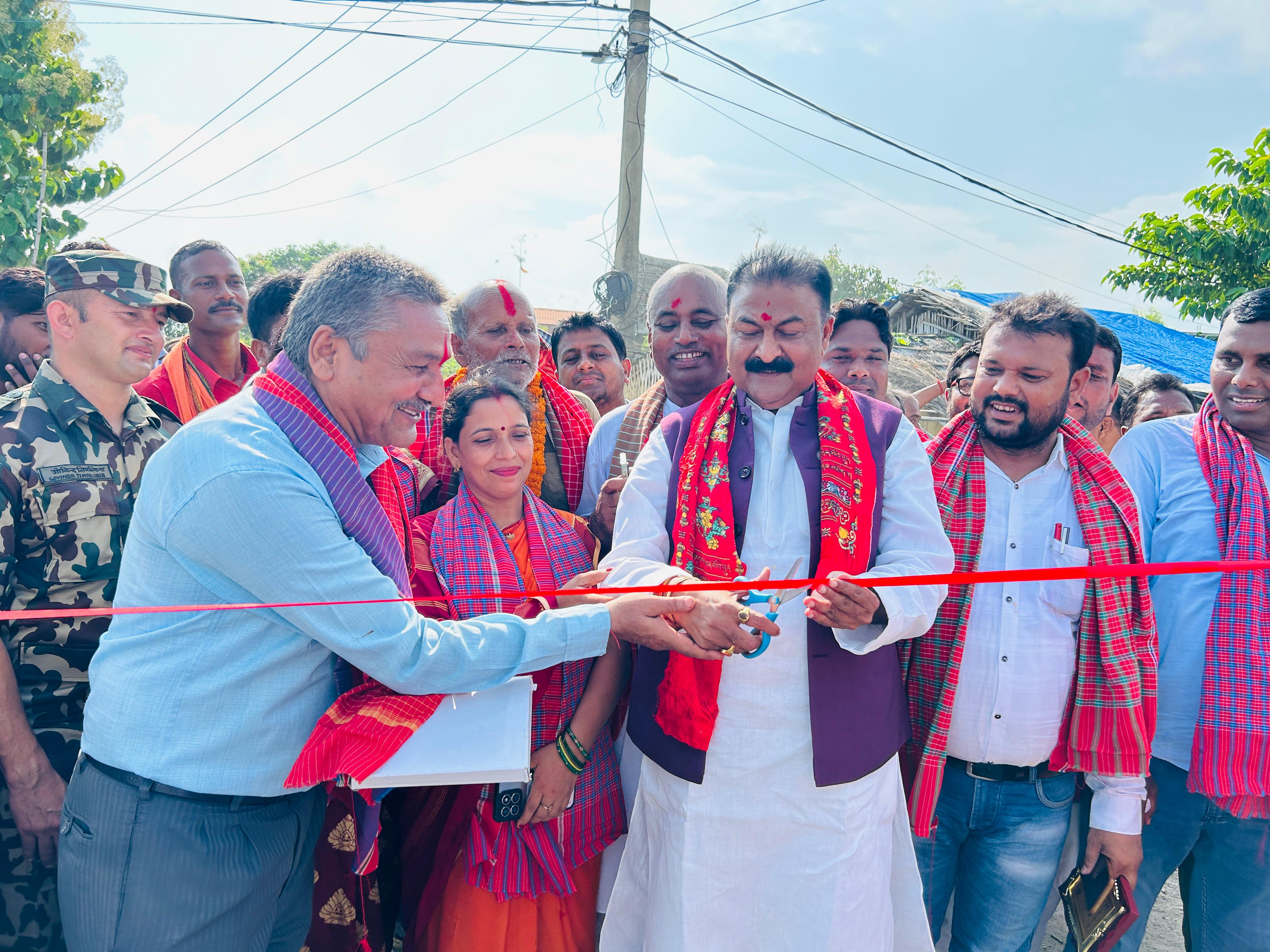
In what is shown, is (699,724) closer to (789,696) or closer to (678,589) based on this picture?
(789,696)

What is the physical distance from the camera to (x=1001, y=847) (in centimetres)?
239

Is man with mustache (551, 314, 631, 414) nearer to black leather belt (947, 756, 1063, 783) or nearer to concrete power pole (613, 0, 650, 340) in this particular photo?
black leather belt (947, 756, 1063, 783)

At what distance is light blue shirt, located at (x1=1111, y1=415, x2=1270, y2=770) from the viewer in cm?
250

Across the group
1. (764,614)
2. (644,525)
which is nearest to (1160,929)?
(764,614)

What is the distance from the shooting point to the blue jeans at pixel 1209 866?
95.7 inches

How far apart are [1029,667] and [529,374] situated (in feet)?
7.46

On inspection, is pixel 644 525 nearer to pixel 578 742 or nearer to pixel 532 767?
pixel 578 742

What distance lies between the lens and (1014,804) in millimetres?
2371

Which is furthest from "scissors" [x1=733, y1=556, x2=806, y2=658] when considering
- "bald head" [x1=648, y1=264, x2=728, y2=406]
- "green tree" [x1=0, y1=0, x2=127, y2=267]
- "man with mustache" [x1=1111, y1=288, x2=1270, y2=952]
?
"green tree" [x1=0, y1=0, x2=127, y2=267]

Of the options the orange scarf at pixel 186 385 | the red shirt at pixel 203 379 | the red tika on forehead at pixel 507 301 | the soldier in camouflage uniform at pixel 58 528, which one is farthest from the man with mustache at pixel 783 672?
the red shirt at pixel 203 379

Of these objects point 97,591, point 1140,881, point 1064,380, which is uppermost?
point 1064,380

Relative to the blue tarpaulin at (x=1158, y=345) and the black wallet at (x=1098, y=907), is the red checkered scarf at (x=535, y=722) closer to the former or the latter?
the black wallet at (x=1098, y=907)

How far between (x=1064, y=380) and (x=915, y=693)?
1.15m

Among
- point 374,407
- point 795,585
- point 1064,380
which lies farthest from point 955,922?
point 374,407
